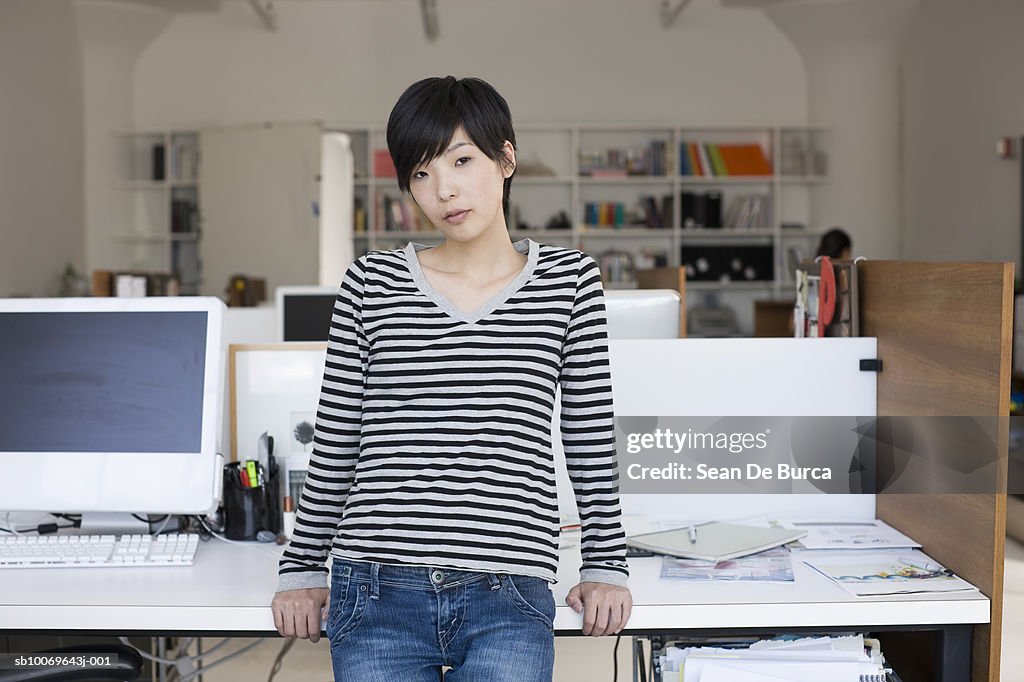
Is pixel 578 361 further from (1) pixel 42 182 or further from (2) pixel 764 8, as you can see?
(2) pixel 764 8

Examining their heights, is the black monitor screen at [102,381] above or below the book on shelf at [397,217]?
below

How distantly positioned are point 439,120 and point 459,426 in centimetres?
39

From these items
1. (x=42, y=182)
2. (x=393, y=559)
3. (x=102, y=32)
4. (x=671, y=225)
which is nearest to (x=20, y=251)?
(x=42, y=182)

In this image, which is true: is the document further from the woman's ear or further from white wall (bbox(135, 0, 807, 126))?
white wall (bbox(135, 0, 807, 126))

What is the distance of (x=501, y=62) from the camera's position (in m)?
7.24

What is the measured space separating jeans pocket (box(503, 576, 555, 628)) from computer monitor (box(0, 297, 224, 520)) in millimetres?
736

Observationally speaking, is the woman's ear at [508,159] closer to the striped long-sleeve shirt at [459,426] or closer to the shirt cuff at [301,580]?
the striped long-sleeve shirt at [459,426]

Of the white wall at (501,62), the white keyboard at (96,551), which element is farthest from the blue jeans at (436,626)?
the white wall at (501,62)

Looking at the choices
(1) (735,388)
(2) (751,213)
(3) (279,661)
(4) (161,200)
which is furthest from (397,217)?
(1) (735,388)

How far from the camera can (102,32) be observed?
7.10m

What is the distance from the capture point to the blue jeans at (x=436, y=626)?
4.09 feet

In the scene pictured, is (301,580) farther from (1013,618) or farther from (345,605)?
(1013,618)

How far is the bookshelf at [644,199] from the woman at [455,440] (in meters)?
5.57

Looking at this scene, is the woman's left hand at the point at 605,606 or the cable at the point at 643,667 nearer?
the woman's left hand at the point at 605,606
